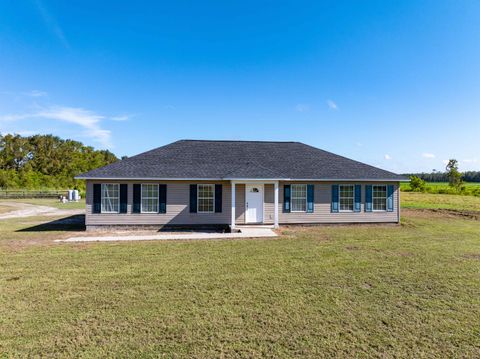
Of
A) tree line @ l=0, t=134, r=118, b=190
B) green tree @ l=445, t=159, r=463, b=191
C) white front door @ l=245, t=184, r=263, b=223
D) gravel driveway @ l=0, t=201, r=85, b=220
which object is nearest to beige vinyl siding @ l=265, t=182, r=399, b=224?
white front door @ l=245, t=184, r=263, b=223

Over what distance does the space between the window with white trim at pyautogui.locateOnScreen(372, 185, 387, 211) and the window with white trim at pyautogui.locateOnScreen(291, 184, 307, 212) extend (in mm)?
4236

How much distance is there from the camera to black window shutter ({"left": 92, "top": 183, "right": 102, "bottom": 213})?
13883 mm

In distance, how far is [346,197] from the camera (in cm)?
1562

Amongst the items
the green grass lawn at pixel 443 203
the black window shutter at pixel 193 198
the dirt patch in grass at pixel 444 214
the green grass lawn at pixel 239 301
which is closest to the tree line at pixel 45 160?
the black window shutter at pixel 193 198

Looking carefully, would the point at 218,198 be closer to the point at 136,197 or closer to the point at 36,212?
the point at 136,197

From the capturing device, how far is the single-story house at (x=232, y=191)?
550 inches

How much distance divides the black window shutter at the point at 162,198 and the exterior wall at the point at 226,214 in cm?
16

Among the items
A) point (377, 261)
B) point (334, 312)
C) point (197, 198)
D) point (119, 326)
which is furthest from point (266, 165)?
point (119, 326)

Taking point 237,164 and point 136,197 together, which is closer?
point 136,197

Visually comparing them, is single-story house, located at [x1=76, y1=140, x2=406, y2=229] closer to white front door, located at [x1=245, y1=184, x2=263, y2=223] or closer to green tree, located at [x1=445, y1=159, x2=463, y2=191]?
white front door, located at [x1=245, y1=184, x2=263, y2=223]

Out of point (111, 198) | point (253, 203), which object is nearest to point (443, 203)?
point (253, 203)

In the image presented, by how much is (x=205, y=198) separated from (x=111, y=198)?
4.80m

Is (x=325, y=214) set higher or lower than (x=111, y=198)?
lower

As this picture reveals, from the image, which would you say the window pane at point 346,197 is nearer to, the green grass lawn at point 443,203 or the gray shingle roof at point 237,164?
the gray shingle roof at point 237,164
